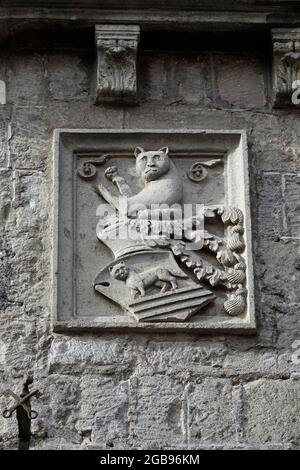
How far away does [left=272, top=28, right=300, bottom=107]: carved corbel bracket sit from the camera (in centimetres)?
803

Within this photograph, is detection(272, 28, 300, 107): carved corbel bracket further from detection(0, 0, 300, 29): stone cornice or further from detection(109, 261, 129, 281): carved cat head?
detection(109, 261, 129, 281): carved cat head

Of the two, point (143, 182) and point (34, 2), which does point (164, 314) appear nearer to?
point (143, 182)

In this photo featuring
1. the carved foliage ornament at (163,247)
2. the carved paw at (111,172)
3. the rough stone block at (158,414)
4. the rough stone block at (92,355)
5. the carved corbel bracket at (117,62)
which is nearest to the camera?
the rough stone block at (158,414)

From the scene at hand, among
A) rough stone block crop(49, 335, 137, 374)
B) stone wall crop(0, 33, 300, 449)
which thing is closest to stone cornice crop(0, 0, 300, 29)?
stone wall crop(0, 33, 300, 449)

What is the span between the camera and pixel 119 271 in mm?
7645

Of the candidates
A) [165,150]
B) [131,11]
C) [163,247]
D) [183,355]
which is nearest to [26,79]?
[131,11]

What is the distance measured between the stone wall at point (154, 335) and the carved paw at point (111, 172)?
7.8 inches

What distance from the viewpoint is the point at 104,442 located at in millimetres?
7328

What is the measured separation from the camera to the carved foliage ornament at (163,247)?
24.9 feet

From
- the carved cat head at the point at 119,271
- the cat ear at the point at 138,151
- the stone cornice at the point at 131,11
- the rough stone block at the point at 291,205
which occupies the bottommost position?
the carved cat head at the point at 119,271

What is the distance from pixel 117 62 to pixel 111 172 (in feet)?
1.53

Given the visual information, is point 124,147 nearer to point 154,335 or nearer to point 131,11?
point 131,11

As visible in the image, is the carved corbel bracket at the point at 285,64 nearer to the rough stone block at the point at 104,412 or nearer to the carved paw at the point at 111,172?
the carved paw at the point at 111,172

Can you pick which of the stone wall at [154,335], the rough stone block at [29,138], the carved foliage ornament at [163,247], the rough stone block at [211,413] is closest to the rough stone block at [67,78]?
the stone wall at [154,335]
